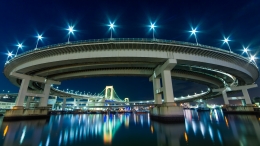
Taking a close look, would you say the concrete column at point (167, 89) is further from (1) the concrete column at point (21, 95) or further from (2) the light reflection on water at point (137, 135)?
(1) the concrete column at point (21, 95)

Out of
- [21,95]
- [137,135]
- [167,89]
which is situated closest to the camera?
[137,135]

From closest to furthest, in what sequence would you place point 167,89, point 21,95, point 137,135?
point 137,135 → point 167,89 → point 21,95

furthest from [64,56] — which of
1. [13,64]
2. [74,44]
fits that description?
[13,64]

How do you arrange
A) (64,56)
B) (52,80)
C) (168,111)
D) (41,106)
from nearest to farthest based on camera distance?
(168,111), (64,56), (41,106), (52,80)

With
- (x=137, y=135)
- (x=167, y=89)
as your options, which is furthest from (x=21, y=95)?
(x=167, y=89)

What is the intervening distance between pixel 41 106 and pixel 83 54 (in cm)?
2555

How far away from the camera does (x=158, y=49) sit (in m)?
24.3

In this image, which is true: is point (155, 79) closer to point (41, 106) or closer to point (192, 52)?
point (192, 52)

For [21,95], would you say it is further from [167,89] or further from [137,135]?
[167,89]

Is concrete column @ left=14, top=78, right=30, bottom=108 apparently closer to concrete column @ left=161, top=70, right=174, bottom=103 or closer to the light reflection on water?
the light reflection on water

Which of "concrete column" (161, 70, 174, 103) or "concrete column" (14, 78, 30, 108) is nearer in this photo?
"concrete column" (161, 70, 174, 103)

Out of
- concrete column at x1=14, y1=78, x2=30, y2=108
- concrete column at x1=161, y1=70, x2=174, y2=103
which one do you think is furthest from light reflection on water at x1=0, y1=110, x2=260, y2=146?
concrete column at x1=14, y1=78, x2=30, y2=108

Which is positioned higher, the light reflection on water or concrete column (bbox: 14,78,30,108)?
concrete column (bbox: 14,78,30,108)

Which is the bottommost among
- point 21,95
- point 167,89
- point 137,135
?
point 137,135
